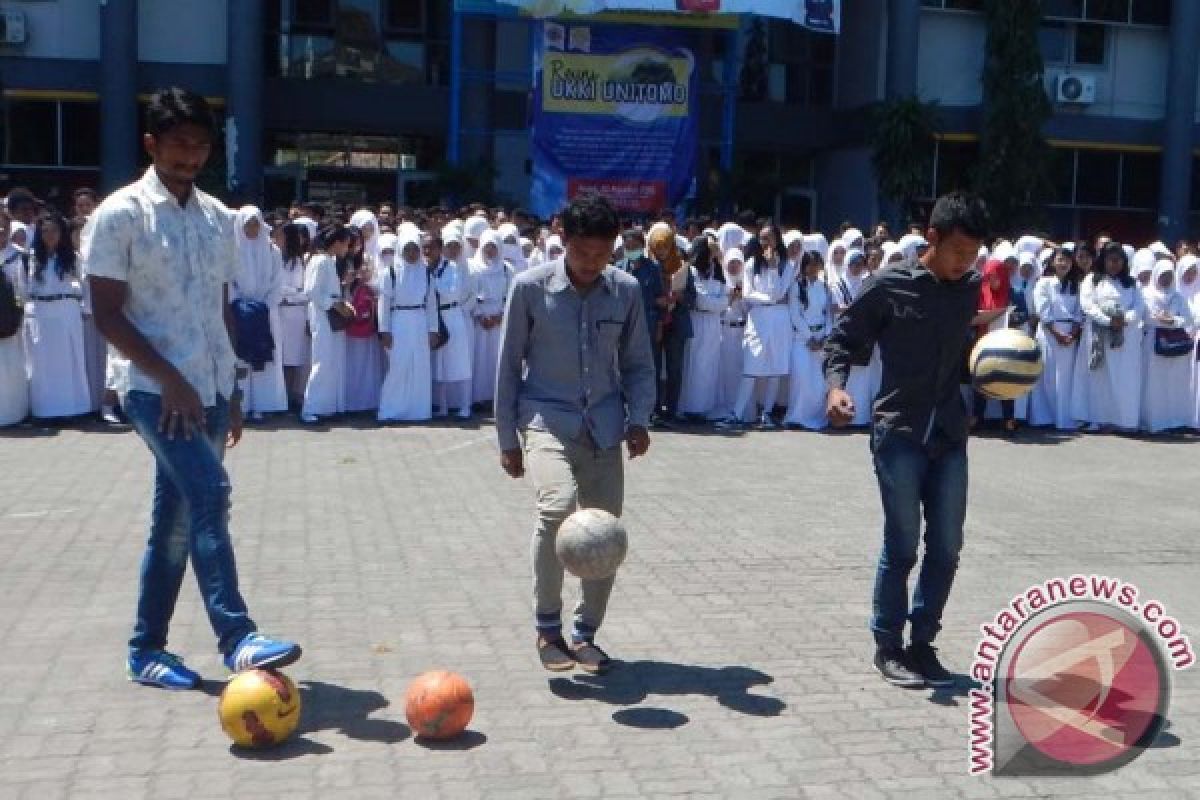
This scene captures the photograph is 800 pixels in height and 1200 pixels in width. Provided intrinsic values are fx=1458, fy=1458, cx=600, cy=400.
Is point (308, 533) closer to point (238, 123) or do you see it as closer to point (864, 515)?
point (864, 515)

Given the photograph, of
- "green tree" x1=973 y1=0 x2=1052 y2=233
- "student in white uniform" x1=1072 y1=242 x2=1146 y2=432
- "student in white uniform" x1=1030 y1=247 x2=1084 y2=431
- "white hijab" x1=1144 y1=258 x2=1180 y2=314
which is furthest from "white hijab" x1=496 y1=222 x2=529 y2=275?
"green tree" x1=973 y1=0 x2=1052 y2=233

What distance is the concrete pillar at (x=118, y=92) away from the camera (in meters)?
25.0

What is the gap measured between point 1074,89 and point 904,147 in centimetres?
494

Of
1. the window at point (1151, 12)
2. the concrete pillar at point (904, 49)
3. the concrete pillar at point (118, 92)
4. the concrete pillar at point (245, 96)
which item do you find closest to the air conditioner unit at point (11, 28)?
the concrete pillar at point (118, 92)

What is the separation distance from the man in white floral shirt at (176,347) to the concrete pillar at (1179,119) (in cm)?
2705

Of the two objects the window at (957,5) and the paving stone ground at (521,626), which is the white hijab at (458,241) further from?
the window at (957,5)

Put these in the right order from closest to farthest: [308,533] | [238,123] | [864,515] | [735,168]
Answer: [308,533] < [864,515] < [238,123] < [735,168]

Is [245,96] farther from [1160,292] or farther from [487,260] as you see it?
[1160,292]

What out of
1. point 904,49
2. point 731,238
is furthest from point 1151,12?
point 731,238

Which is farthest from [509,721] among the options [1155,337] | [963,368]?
[1155,337]

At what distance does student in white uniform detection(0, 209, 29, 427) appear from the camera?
42.2 feet

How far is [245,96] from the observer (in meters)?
25.5

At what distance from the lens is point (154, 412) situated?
17.7 ft

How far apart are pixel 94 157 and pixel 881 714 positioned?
78.8 ft
